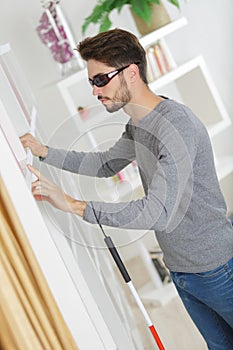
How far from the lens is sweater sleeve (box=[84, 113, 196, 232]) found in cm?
155

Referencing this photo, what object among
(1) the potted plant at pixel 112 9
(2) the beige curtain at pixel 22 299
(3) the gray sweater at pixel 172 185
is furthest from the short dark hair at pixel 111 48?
(1) the potted plant at pixel 112 9

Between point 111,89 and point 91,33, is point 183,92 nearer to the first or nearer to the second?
point 91,33

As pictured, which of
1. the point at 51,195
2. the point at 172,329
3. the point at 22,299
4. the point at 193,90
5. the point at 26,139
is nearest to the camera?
the point at 22,299

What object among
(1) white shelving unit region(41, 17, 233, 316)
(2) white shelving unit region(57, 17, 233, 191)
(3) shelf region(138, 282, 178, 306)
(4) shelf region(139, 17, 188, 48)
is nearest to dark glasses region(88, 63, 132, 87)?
(1) white shelving unit region(41, 17, 233, 316)

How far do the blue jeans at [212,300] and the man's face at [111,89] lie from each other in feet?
1.73

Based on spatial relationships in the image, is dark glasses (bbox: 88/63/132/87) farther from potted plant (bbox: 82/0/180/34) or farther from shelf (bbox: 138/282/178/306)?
shelf (bbox: 138/282/178/306)

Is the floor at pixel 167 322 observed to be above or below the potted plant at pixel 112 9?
below

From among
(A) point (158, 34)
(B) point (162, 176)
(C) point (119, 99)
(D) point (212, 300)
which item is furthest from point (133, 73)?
(A) point (158, 34)

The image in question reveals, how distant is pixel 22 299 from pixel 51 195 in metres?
0.40

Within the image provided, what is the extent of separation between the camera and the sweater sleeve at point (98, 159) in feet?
6.03

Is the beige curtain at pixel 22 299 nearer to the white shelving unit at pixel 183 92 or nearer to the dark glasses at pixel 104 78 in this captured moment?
the dark glasses at pixel 104 78

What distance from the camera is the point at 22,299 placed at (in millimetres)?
1159

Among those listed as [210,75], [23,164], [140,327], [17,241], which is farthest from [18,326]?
[210,75]

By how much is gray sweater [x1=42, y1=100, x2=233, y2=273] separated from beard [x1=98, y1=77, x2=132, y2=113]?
0.24 feet
